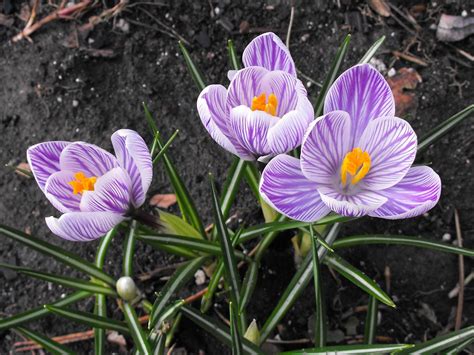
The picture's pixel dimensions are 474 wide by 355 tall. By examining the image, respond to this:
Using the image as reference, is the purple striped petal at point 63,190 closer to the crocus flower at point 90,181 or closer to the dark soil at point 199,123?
the crocus flower at point 90,181

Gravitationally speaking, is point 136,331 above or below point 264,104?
below

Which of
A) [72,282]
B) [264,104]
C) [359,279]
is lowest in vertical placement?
[359,279]

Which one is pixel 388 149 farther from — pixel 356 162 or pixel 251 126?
pixel 251 126

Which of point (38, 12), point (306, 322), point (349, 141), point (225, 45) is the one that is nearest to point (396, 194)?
point (349, 141)

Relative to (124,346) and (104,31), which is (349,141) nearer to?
(124,346)

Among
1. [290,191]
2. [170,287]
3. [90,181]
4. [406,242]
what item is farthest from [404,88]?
[90,181]

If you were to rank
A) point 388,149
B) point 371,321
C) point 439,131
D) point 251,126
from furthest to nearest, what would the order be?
point 371,321 < point 439,131 < point 388,149 < point 251,126

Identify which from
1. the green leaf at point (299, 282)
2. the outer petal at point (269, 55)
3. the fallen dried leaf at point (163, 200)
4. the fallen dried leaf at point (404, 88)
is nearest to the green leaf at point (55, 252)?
the green leaf at point (299, 282)
